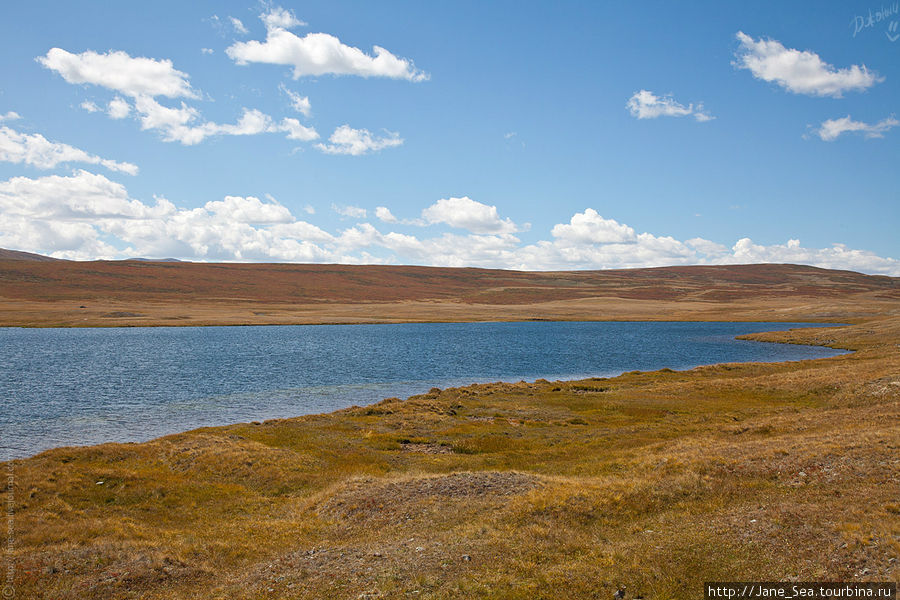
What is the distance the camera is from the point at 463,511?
22828 millimetres

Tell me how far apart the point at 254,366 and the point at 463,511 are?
70078mm

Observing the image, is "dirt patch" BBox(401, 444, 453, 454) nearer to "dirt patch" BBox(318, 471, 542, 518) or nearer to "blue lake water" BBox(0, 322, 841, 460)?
"dirt patch" BBox(318, 471, 542, 518)

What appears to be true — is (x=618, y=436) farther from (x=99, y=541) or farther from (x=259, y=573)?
(x=99, y=541)

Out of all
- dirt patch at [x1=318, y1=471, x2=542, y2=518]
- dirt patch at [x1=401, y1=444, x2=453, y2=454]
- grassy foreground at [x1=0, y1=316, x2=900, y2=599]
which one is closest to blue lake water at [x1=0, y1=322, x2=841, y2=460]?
grassy foreground at [x1=0, y1=316, x2=900, y2=599]

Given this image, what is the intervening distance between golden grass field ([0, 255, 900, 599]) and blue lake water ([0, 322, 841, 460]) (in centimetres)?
1438

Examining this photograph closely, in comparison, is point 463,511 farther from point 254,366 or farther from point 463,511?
point 254,366

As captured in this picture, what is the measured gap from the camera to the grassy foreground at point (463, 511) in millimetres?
16500

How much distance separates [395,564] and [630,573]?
24.6ft

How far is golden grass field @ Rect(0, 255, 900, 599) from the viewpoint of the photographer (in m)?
16.5

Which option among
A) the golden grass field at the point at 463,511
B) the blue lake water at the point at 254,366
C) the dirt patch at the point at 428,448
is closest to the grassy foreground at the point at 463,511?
the golden grass field at the point at 463,511

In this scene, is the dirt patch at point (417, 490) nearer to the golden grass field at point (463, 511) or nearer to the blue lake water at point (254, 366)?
the golden grass field at point (463, 511)

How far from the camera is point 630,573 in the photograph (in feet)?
54.2

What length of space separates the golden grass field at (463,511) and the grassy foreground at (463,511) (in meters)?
0.10

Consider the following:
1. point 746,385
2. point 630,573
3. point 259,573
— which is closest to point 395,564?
point 259,573
